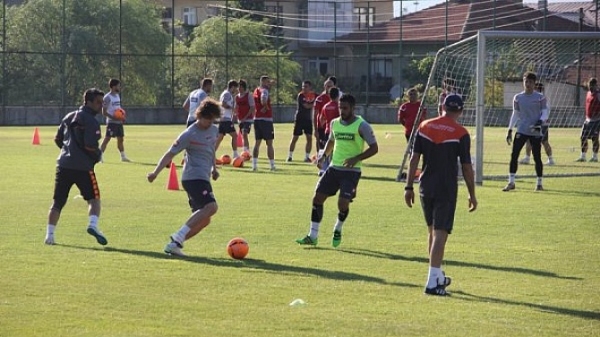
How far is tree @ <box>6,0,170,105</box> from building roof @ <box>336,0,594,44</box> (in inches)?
490

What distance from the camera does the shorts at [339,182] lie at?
45.5ft

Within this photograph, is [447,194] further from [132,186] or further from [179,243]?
[132,186]

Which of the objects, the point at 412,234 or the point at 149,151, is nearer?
the point at 412,234

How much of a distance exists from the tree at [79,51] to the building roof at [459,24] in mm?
12453

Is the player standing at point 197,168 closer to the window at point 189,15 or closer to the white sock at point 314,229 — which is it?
the white sock at point 314,229

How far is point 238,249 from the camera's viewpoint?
12719 mm

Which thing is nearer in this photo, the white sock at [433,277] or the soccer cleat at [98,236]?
the white sock at [433,277]

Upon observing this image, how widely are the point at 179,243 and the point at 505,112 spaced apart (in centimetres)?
3233

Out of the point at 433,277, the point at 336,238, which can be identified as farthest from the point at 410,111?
the point at 433,277

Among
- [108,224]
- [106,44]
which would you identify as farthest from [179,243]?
[106,44]

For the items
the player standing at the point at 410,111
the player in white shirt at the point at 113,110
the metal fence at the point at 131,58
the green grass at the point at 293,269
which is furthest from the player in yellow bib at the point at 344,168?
the metal fence at the point at 131,58

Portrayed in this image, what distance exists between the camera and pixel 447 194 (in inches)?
421

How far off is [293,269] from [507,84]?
3291cm

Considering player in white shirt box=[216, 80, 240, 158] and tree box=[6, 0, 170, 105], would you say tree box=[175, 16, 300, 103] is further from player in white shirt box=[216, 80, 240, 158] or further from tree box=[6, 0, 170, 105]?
player in white shirt box=[216, 80, 240, 158]
